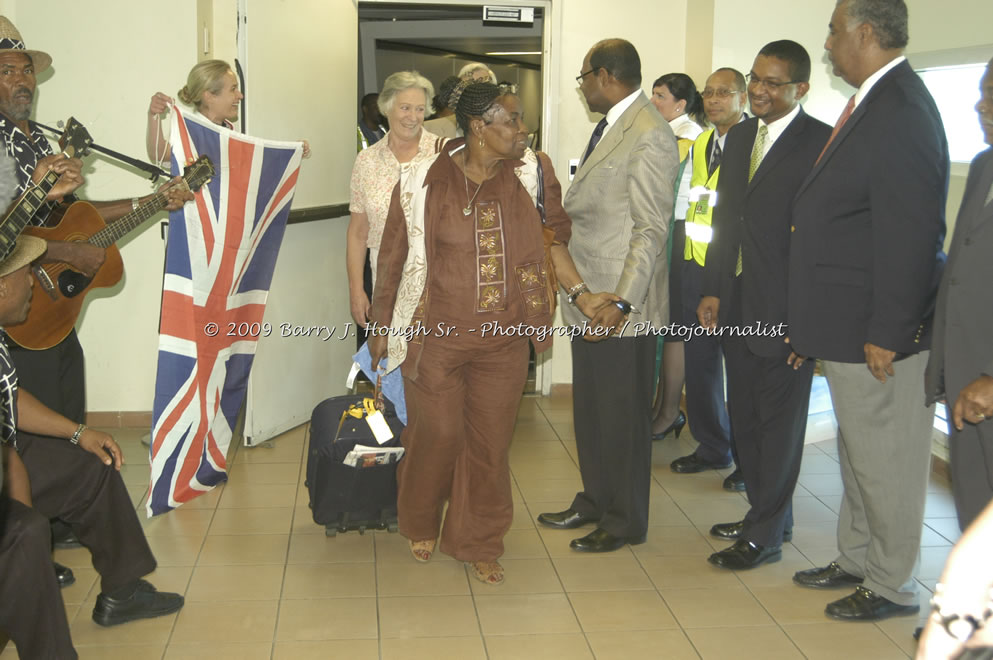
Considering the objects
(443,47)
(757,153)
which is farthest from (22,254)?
(443,47)

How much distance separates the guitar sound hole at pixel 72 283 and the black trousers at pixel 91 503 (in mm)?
867

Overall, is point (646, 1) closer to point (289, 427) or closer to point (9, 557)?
point (289, 427)

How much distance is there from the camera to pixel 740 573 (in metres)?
3.56

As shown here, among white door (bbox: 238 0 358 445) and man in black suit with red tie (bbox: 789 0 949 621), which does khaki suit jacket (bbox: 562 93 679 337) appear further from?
white door (bbox: 238 0 358 445)

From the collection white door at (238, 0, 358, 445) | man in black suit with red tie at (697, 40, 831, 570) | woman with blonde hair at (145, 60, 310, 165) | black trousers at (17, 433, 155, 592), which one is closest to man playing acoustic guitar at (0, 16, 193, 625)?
black trousers at (17, 433, 155, 592)

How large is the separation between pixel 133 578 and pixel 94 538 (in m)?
0.18

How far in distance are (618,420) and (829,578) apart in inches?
36.4

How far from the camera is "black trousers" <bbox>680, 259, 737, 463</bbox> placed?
4.74m

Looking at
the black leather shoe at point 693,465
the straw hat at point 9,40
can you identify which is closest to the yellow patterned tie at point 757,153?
the black leather shoe at point 693,465

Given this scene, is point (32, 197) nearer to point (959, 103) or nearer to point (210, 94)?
point (210, 94)

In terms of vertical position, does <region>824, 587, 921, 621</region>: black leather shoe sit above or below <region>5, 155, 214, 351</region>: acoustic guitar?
below

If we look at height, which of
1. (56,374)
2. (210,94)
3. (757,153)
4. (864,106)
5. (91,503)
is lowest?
(91,503)

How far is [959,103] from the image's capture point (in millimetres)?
4734

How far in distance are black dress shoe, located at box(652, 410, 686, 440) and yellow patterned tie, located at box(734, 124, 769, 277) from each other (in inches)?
67.3
